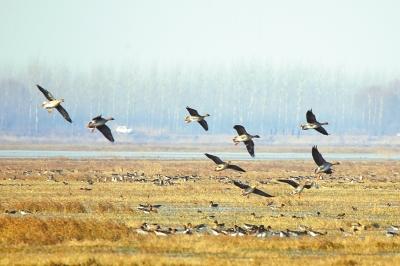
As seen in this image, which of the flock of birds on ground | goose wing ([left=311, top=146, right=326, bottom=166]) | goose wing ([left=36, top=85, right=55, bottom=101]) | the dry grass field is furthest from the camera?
the flock of birds on ground

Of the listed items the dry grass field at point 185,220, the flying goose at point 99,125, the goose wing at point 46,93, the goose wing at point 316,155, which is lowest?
the dry grass field at point 185,220

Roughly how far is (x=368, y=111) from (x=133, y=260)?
17738 cm

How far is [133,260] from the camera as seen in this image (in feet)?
68.1

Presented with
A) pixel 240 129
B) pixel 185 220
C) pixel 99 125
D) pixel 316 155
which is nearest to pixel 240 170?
pixel 240 129

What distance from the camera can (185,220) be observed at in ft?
107

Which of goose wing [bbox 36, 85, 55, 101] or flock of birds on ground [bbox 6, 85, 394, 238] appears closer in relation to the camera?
goose wing [bbox 36, 85, 55, 101]

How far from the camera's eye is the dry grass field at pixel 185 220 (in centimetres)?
2258

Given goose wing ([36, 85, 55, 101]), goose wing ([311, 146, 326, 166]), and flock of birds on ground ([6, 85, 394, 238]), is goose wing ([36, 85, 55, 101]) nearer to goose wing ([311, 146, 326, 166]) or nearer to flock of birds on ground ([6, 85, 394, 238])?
flock of birds on ground ([6, 85, 394, 238])

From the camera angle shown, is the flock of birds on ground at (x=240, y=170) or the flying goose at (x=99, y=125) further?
the flock of birds on ground at (x=240, y=170)

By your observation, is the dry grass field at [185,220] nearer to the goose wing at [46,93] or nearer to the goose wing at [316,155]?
the goose wing at [316,155]

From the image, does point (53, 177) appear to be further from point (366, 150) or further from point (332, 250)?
point (366, 150)

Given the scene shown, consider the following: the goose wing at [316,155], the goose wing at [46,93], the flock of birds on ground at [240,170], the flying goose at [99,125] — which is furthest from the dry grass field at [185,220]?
the goose wing at [46,93]

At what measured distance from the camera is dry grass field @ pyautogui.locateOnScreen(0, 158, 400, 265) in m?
22.6

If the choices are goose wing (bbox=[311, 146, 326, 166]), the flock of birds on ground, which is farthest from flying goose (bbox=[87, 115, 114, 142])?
goose wing (bbox=[311, 146, 326, 166])
